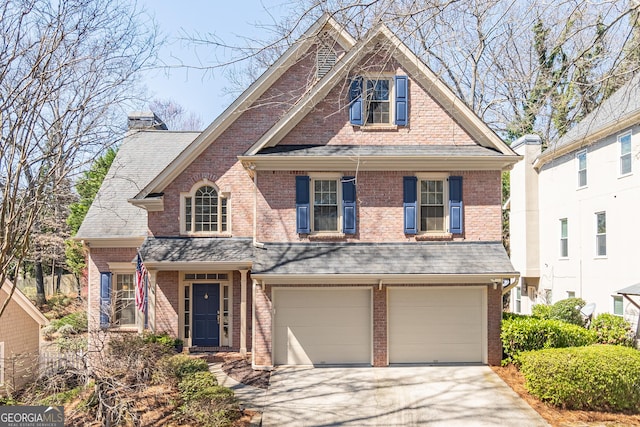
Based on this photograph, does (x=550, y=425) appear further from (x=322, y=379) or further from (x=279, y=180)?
(x=279, y=180)

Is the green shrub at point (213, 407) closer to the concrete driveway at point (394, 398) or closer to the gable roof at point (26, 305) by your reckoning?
the concrete driveway at point (394, 398)

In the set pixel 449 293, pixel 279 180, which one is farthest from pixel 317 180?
pixel 449 293

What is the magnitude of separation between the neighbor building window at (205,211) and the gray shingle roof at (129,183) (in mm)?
2427

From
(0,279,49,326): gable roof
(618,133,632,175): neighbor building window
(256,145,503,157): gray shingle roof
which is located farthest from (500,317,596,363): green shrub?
(0,279,49,326): gable roof

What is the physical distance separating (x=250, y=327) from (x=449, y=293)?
5.71 m

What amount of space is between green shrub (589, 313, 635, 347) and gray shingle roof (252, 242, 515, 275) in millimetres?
4250

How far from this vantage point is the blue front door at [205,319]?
629 inches

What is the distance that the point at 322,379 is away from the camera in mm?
12859

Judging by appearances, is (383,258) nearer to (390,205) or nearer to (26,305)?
(390,205)

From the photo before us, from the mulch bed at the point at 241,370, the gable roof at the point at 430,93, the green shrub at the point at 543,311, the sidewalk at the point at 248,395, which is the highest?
the gable roof at the point at 430,93

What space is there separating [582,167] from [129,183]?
16.6 metres

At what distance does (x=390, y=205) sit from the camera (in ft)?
47.6

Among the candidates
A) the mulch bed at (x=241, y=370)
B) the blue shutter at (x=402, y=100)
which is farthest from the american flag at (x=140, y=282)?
the blue shutter at (x=402, y=100)

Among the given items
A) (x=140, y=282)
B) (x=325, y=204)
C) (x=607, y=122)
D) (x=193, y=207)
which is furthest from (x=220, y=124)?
(x=607, y=122)
